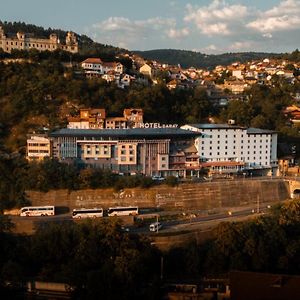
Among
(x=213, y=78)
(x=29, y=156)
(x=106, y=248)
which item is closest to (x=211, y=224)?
→ (x=106, y=248)

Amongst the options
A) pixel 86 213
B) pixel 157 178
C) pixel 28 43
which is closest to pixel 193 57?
pixel 28 43

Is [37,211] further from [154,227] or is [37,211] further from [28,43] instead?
[28,43]

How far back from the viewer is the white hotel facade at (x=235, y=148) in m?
30.6

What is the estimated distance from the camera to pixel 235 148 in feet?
103

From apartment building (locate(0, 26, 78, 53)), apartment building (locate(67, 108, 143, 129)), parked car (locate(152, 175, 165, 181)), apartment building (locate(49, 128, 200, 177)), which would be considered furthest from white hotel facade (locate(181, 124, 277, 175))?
apartment building (locate(0, 26, 78, 53))

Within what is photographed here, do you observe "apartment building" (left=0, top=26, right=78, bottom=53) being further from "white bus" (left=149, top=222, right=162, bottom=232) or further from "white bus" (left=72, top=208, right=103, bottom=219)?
"white bus" (left=149, top=222, right=162, bottom=232)

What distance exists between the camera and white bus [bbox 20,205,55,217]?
2453 centimetres

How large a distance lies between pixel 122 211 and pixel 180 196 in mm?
3631

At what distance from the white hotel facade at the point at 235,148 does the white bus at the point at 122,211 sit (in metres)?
6.71

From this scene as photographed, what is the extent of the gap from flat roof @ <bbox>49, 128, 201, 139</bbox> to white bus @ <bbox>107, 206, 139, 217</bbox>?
16.3ft

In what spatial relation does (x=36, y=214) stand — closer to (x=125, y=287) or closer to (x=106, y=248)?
(x=106, y=248)

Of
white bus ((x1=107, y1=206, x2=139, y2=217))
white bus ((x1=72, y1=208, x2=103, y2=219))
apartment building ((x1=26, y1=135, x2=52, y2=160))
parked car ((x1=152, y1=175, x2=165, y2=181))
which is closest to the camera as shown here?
white bus ((x1=72, y1=208, x2=103, y2=219))

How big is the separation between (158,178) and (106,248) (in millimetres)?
11106

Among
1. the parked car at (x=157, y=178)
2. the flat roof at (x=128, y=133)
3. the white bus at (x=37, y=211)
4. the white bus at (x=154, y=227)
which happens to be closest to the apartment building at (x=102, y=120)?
the flat roof at (x=128, y=133)
